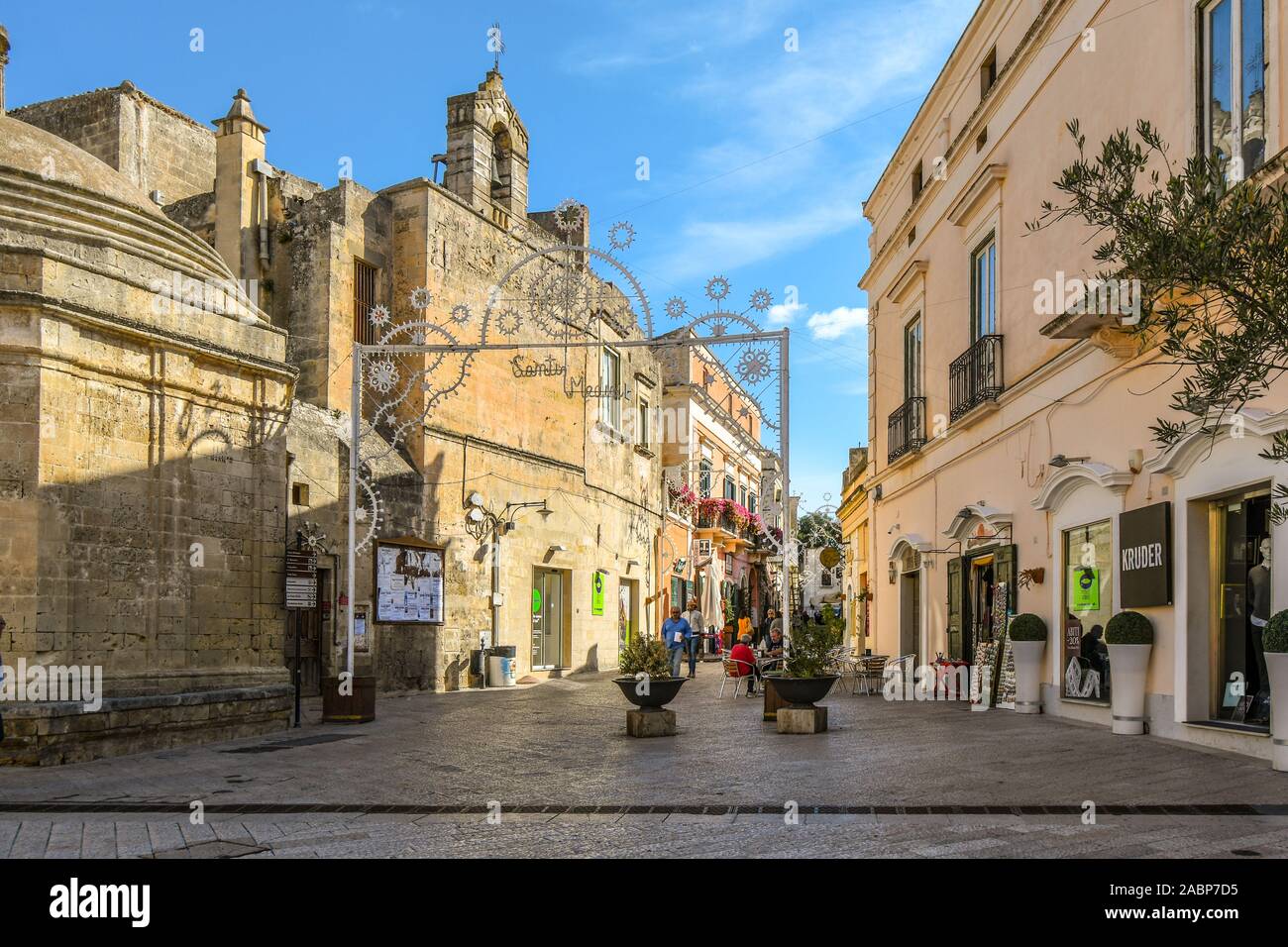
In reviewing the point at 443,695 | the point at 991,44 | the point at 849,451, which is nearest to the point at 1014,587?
the point at 991,44

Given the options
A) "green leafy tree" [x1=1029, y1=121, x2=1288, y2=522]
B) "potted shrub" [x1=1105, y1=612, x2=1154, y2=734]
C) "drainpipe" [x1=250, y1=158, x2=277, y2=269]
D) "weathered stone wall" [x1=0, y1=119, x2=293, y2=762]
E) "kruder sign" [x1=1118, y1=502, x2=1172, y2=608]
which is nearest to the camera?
"green leafy tree" [x1=1029, y1=121, x2=1288, y2=522]

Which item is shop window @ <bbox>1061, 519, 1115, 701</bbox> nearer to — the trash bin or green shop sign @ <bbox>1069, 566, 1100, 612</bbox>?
green shop sign @ <bbox>1069, 566, 1100, 612</bbox>

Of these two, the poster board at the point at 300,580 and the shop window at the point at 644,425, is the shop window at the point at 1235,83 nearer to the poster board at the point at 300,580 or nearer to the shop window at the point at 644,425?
the poster board at the point at 300,580

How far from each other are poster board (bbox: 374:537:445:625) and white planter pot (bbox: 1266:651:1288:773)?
13.7m

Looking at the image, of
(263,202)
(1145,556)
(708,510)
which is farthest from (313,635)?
(708,510)

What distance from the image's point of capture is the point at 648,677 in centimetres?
1226

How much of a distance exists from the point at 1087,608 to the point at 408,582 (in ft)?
36.8

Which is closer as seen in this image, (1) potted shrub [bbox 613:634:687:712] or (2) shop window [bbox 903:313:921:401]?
(1) potted shrub [bbox 613:634:687:712]

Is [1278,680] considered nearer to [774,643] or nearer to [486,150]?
[774,643]

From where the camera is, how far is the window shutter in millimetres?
17781

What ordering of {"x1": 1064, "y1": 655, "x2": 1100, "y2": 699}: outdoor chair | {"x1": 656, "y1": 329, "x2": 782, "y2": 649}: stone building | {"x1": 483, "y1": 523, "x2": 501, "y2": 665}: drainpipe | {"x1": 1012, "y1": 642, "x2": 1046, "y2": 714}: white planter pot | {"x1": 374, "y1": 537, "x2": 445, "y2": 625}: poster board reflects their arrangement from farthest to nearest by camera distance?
{"x1": 656, "y1": 329, "x2": 782, "y2": 649}: stone building → {"x1": 483, "y1": 523, "x2": 501, "y2": 665}: drainpipe → {"x1": 374, "y1": 537, "x2": 445, "y2": 625}: poster board → {"x1": 1012, "y1": 642, "x2": 1046, "y2": 714}: white planter pot → {"x1": 1064, "y1": 655, "x2": 1100, "y2": 699}: outdoor chair

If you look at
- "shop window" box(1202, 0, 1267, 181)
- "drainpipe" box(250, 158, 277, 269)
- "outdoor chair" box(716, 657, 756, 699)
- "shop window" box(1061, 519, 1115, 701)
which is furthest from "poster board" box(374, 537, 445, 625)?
"shop window" box(1202, 0, 1267, 181)

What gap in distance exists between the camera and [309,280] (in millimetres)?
19688

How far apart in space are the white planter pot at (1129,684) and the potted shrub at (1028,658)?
2536 millimetres
